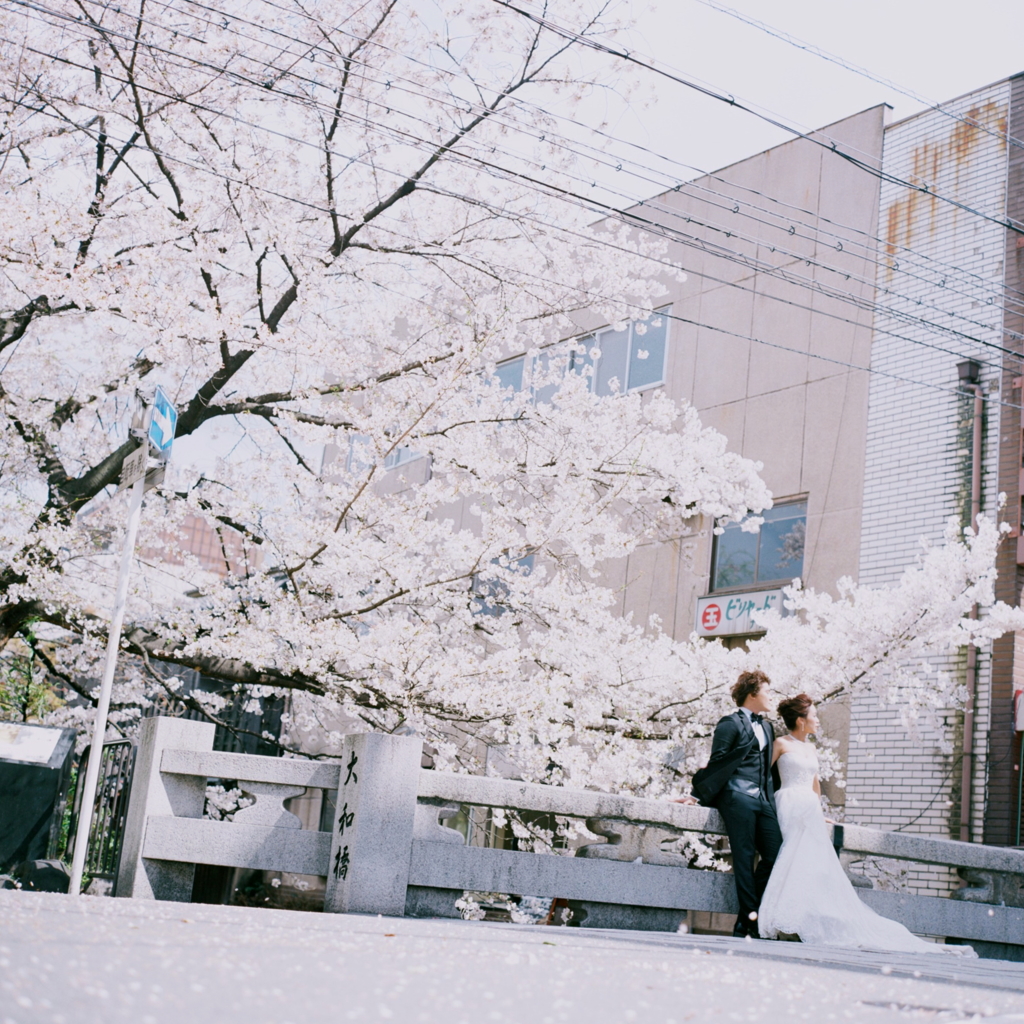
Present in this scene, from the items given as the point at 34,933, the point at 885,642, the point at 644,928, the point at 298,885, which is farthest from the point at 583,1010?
the point at 298,885

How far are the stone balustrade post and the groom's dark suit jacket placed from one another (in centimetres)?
340

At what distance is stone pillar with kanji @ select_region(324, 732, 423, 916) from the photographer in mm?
6863

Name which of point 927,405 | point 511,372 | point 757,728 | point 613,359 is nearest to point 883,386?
point 927,405

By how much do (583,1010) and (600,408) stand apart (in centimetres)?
1039

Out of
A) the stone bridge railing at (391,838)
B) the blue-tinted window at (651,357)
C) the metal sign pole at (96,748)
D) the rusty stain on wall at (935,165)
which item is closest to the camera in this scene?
the metal sign pole at (96,748)

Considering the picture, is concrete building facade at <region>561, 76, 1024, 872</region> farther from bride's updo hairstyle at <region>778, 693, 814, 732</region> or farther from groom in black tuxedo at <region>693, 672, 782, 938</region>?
groom in black tuxedo at <region>693, 672, 782, 938</region>

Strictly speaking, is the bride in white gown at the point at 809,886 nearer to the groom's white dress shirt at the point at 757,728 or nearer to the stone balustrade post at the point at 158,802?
the groom's white dress shirt at the point at 757,728

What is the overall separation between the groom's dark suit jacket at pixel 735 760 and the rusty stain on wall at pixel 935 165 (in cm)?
1117

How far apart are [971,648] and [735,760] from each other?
8509mm

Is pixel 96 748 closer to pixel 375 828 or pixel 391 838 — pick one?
pixel 375 828

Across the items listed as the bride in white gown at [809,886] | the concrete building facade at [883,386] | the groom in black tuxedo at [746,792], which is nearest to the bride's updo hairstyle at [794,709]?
the bride in white gown at [809,886]

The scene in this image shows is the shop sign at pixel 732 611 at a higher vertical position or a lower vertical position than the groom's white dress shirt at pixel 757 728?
higher

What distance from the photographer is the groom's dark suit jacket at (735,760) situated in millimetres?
7781

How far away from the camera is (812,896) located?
7.47 meters
